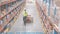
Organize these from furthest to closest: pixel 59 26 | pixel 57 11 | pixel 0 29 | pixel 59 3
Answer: pixel 0 29
pixel 59 3
pixel 57 11
pixel 59 26

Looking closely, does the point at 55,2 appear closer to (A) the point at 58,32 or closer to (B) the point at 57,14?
(B) the point at 57,14

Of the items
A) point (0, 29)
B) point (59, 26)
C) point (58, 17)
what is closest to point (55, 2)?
point (58, 17)

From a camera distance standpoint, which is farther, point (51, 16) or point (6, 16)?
point (6, 16)

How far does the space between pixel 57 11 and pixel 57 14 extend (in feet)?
0.42

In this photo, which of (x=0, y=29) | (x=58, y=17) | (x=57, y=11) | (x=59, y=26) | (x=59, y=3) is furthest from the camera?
(x=0, y=29)

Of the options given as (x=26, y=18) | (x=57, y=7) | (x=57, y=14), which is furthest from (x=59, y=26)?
(x=26, y=18)

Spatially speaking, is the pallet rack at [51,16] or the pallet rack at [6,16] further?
the pallet rack at [6,16]

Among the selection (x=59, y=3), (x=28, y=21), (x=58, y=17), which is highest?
(x=59, y=3)

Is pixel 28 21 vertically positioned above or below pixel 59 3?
below

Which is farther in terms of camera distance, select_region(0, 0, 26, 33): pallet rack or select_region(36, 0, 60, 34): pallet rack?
select_region(0, 0, 26, 33): pallet rack

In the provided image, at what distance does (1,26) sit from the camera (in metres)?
4.18

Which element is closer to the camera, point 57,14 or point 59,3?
point 57,14

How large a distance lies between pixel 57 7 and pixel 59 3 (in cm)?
20

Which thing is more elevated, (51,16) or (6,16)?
(51,16)
